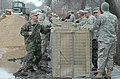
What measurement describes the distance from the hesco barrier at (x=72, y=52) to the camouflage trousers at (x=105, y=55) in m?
0.32

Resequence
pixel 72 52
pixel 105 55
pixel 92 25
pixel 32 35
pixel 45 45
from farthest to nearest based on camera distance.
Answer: pixel 45 45, pixel 32 35, pixel 92 25, pixel 105 55, pixel 72 52

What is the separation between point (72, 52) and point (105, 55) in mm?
804

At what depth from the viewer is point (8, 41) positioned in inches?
758

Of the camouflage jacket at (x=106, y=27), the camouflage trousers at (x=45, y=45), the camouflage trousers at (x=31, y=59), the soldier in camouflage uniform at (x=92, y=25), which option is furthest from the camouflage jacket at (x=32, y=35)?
the camouflage trousers at (x=45, y=45)

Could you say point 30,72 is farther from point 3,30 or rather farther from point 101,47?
point 3,30

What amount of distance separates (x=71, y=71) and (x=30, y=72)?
2.30m

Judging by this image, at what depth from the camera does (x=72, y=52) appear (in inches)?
348

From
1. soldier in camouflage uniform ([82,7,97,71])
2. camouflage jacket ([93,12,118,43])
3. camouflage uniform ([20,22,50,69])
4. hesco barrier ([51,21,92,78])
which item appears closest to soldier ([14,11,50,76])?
camouflage uniform ([20,22,50,69])

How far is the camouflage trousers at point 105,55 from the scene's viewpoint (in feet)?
29.6

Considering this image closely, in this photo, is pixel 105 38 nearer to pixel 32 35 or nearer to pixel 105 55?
pixel 105 55

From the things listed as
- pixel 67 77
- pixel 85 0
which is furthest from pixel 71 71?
pixel 85 0

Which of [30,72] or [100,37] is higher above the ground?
[100,37]

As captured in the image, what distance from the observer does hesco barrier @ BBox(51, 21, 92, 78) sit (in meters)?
8.83

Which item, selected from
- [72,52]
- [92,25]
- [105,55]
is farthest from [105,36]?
[92,25]
